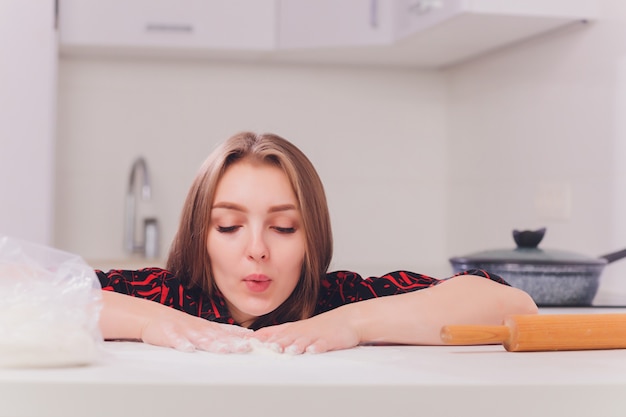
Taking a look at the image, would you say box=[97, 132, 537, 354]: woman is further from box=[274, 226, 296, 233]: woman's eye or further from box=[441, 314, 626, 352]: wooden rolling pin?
box=[441, 314, 626, 352]: wooden rolling pin

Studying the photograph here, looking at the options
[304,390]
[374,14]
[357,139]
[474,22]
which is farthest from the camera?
[357,139]

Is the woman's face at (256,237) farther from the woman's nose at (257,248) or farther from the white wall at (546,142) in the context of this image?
the white wall at (546,142)

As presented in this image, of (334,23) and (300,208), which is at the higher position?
(334,23)

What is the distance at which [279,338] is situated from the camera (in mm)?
962

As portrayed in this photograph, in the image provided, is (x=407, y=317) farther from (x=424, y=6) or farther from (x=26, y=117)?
(x=26, y=117)

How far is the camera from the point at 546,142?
8.85ft

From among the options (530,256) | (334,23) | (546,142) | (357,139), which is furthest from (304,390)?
(357,139)

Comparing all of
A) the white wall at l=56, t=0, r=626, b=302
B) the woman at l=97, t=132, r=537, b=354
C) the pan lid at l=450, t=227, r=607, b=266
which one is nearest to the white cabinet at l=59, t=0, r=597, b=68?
the white wall at l=56, t=0, r=626, b=302

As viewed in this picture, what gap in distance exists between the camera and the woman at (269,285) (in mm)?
1034

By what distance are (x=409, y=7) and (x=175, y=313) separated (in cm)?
190

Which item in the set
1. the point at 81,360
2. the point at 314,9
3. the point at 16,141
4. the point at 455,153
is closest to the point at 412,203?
the point at 455,153

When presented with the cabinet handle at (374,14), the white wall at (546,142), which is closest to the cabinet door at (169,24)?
the cabinet handle at (374,14)

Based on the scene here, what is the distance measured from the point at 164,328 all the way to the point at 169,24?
2186 mm

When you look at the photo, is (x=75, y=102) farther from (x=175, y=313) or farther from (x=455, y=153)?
(x=175, y=313)
